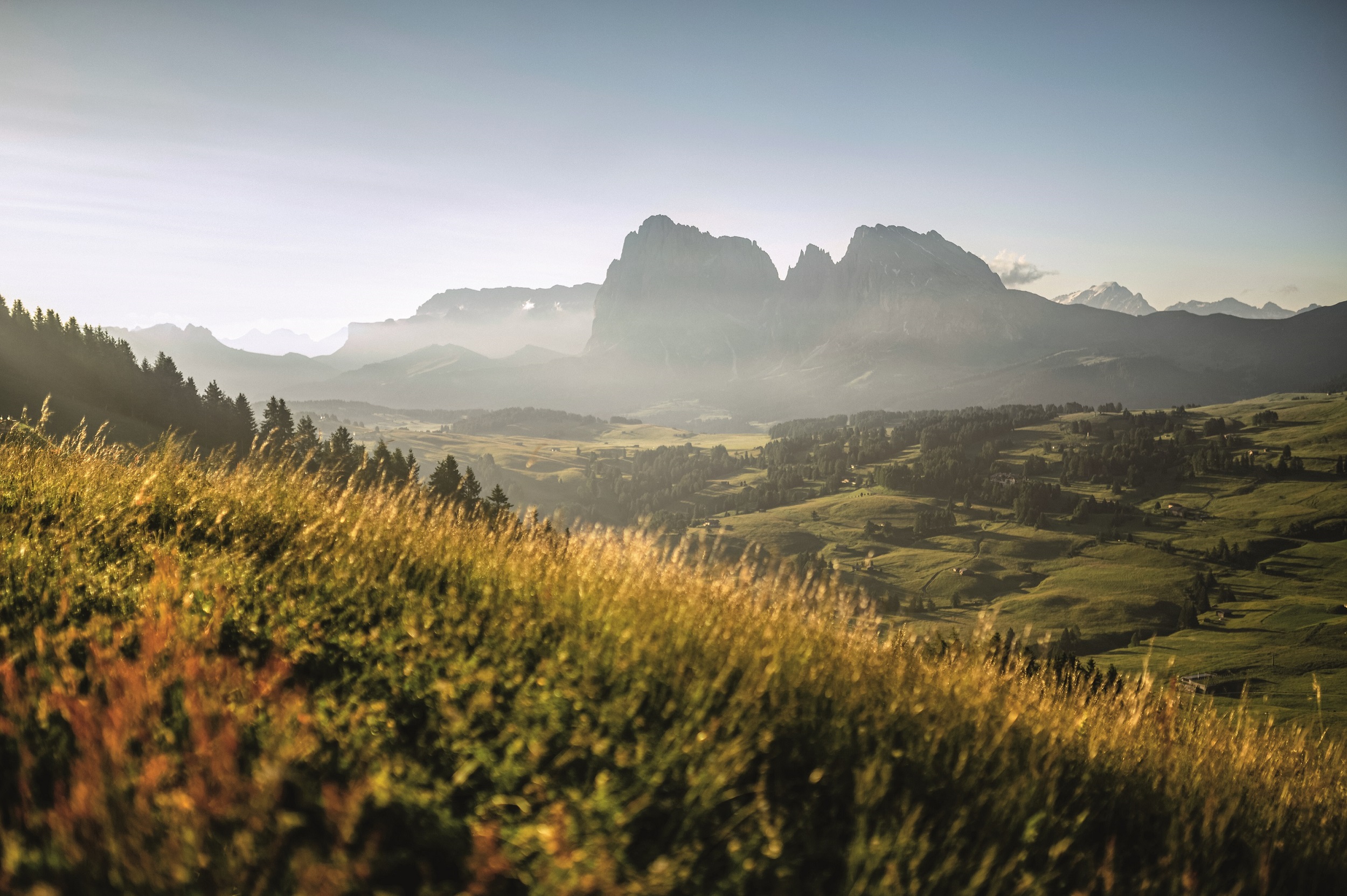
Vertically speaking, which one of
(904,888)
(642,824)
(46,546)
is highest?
(46,546)

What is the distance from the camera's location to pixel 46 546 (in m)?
6.34

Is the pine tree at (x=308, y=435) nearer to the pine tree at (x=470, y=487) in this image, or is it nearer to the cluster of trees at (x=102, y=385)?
the pine tree at (x=470, y=487)

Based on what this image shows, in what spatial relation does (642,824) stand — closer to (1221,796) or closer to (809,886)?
(809,886)

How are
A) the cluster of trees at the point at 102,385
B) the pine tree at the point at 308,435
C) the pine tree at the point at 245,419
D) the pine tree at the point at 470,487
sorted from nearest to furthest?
the pine tree at the point at 470,487 → the pine tree at the point at 308,435 → the cluster of trees at the point at 102,385 → the pine tree at the point at 245,419

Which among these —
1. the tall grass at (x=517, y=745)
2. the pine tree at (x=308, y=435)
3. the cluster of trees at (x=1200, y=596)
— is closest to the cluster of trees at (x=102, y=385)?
the pine tree at (x=308, y=435)

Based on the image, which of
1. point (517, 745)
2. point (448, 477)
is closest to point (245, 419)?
point (448, 477)

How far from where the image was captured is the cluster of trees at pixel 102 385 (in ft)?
296

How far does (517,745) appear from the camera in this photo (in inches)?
163

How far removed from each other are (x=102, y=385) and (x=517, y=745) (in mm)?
130001

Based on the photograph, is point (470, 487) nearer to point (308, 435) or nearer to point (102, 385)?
point (308, 435)

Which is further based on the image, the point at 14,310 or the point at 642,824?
the point at 14,310

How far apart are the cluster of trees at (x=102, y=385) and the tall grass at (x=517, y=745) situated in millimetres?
98838

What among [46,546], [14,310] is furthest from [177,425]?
[46,546]

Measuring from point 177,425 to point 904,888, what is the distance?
397 feet
